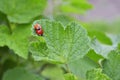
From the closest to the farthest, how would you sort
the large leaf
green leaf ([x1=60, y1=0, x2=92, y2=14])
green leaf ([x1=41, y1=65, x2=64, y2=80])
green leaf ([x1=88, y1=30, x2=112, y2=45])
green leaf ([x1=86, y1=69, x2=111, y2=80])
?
1. green leaf ([x1=86, y1=69, x2=111, y2=80])
2. the large leaf
3. green leaf ([x1=88, y1=30, x2=112, y2=45])
4. green leaf ([x1=41, y1=65, x2=64, y2=80])
5. green leaf ([x1=60, y1=0, x2=92, y2=14])

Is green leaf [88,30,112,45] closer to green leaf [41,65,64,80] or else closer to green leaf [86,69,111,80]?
green leaf [41,65,64,80]

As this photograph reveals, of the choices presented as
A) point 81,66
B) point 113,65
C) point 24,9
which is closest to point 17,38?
point 24,9

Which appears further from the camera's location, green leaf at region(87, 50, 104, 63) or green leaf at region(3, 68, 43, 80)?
green leaf at region(3, 68, 43, 80)

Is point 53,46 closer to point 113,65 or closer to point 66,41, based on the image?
point 66,41

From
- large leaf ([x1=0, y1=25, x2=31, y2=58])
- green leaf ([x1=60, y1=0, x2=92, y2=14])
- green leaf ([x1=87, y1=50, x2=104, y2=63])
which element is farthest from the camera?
green leaf ([x1=60, y1=0, x2=92, y2=14])

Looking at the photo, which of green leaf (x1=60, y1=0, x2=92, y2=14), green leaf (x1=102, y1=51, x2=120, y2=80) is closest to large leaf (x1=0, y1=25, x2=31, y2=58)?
green leaf (x1=102, y1=51, x2=120, y2=80)

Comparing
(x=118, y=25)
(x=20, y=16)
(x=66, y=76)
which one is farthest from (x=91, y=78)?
(x=118, y=25)

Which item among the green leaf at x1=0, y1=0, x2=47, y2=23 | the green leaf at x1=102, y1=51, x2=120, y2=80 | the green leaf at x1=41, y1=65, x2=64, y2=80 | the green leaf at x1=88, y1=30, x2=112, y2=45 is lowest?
the green leaf at x1=41, y1=65, x2=64, y2=80
